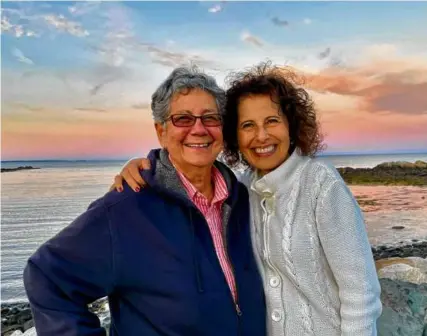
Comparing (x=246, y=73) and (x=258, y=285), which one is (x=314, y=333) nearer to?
(x=258, y=285)

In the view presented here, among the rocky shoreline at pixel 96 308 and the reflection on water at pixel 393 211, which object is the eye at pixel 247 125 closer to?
the rocky shoreline at pixel 96 308

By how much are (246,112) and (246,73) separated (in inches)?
9.1

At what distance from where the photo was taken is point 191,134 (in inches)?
91.8

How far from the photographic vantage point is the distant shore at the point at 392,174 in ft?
63.1

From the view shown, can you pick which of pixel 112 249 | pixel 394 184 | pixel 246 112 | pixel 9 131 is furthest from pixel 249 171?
pixel 9 131

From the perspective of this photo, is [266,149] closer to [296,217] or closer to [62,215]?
[296,217]

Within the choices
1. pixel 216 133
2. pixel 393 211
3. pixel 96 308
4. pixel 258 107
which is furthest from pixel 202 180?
pixel 393 211

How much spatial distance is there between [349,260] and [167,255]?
79 centimetres

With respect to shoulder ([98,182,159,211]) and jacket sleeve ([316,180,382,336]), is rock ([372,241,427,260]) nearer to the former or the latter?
jacket sleeve ([316,180,382,336])

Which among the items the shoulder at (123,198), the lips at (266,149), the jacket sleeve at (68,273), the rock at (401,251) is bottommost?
the rock at (401,251)

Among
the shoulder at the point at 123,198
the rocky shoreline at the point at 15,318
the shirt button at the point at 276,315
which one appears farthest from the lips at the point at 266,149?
the rocky shoreline at the point at 15,318

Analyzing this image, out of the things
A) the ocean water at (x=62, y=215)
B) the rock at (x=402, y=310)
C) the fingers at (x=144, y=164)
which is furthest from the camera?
the ocean water at (x=62, y=215)

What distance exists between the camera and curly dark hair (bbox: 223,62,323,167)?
2.46 meters

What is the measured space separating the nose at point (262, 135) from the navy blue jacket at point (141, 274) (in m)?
0.49
